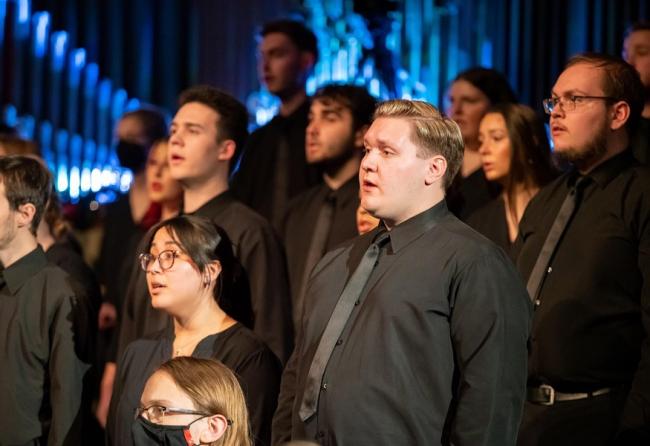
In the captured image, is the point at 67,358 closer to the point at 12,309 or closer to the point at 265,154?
the point at 12,309

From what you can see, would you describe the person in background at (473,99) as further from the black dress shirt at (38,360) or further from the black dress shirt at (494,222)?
the black dress shirt at (38,360)

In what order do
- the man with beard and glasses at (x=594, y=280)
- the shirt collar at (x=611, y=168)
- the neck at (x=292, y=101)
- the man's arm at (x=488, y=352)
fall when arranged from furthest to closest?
the neck at (x=292, y=101)
the shirt collar at (x=611, y=168)
the man with beard and glasses at (x=594, y=280)
the man's arm at (x=488, y=352)

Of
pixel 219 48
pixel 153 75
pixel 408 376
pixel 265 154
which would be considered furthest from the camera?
pixel 153 75

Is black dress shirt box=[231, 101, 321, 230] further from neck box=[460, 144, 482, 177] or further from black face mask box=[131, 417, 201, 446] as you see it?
black face mask box=[131, 417, 201, 446]

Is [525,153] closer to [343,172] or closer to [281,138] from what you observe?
[343,172]

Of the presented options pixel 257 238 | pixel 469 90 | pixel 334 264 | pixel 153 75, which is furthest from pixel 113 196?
pixel 334 264

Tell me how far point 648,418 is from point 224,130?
2.13 meters

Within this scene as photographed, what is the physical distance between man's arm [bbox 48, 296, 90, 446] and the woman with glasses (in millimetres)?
222

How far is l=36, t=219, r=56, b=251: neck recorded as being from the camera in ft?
16.2

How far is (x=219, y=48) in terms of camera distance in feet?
27.0

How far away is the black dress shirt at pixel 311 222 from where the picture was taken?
5.09 meters

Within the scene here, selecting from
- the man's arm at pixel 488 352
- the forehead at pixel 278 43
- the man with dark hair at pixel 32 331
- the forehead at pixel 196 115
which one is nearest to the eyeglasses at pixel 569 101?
the man's arm at pixel 488 352

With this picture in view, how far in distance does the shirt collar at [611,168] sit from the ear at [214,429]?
155cm

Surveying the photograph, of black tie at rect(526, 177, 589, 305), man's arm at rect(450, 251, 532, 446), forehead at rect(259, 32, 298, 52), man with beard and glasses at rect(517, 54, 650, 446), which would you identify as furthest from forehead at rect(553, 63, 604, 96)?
forehead at rect(259, 32, 298, 52)
